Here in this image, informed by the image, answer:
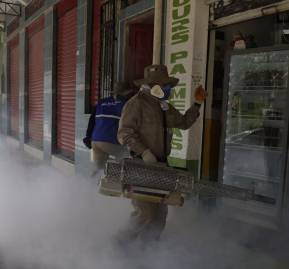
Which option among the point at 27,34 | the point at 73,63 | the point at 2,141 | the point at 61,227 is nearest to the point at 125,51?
the point at 73,63

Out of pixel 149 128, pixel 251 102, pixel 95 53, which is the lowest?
pixel 149 128

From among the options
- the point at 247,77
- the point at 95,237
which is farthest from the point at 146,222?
the point at 247,77

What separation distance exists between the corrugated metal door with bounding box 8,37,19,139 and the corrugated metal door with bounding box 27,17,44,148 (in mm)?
2605

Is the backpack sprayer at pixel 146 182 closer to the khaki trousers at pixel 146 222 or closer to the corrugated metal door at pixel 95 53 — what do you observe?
the khaki trousers at pixel 146 222

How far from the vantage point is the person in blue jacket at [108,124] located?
6430 millimetres

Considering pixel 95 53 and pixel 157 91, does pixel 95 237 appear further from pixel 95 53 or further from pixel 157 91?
pixel 95 53

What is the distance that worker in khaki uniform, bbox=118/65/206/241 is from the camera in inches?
168

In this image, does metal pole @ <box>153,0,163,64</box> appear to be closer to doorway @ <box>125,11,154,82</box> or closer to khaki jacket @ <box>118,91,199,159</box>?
doorway @ <box>125,11,154,82</box>

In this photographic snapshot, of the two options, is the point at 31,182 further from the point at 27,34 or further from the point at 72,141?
the point at 27,34

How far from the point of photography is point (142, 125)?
4.36m

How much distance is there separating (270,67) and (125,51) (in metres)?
3.07

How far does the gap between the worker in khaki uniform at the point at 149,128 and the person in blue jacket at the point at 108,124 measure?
1.97m

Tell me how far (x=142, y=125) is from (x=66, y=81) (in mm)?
6649

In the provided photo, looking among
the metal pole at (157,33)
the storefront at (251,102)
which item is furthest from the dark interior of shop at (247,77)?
the metal pole at (157,33)
